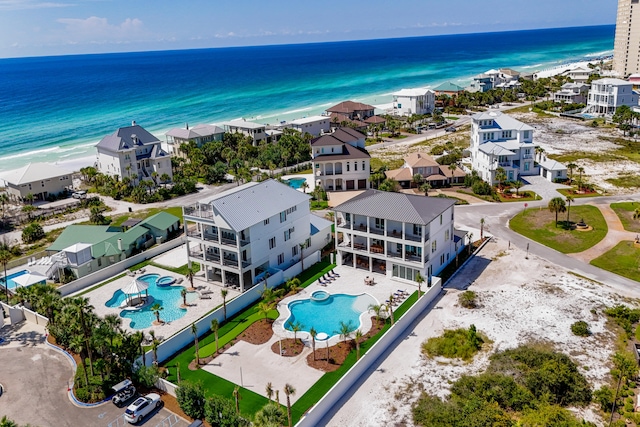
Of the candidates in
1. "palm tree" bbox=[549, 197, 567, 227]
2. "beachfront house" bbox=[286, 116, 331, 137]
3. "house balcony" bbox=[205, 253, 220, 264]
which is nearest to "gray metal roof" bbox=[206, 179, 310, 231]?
"house balcony" bbox=[205, 253, 220, 264]

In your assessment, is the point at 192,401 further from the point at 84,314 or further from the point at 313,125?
the point at 313,125

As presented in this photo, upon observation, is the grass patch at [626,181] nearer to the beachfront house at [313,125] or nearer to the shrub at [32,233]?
the beachfront house at [313,125]

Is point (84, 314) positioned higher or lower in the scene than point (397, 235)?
higher

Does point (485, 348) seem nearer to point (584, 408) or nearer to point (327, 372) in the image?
point (584, 408)

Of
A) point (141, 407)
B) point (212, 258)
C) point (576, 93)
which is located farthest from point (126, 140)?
point (576, 93)

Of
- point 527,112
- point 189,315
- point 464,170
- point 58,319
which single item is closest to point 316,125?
point 464,170

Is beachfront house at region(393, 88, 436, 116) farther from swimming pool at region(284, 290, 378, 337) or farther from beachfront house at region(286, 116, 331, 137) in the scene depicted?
swimming pool at region(284, 290, 378, 337)

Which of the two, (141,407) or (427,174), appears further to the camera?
(427,174)
